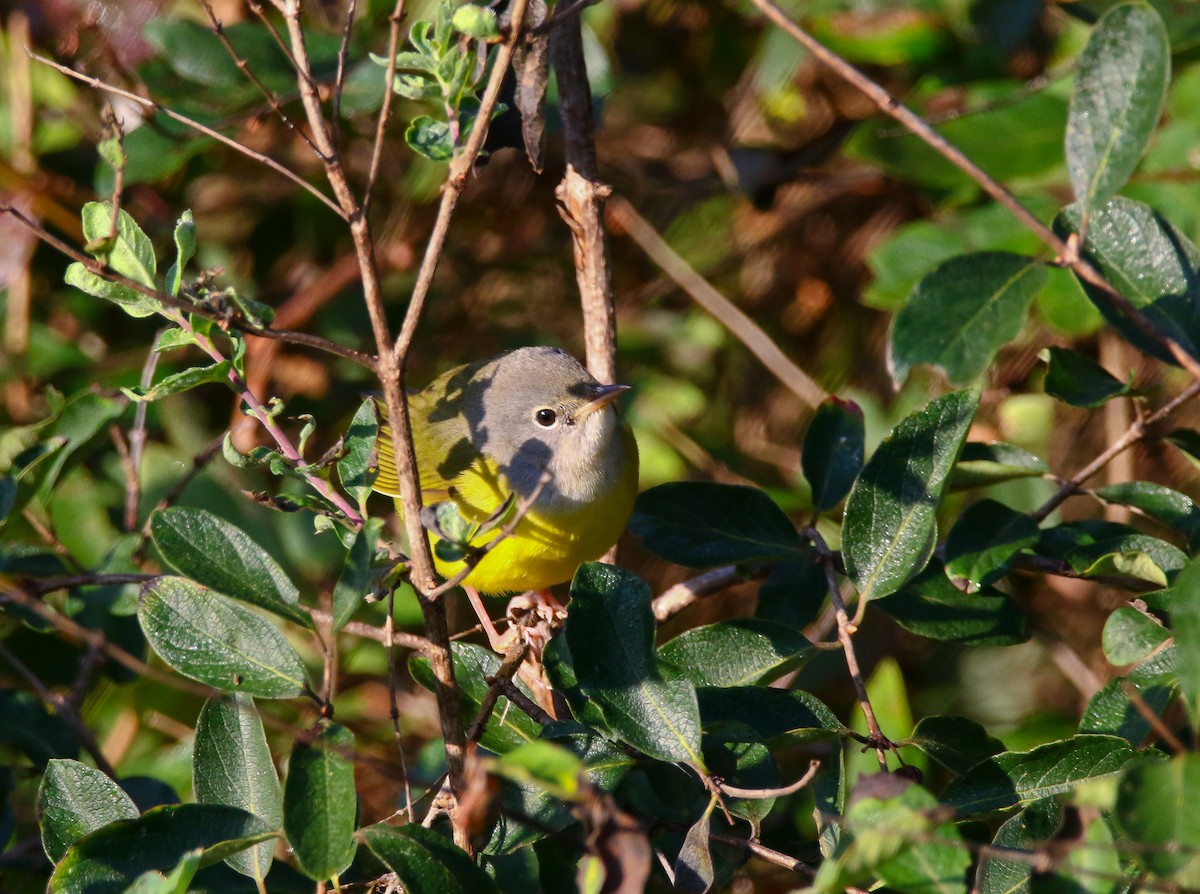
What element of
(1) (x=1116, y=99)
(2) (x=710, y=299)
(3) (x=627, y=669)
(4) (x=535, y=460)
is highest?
(1) (x=1116, y=99)

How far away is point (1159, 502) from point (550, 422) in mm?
1509

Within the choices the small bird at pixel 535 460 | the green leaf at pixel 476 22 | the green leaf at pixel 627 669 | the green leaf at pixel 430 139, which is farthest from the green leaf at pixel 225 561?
the small bird at pixel 535 460

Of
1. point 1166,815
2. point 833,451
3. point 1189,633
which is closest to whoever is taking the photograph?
point 1166,815

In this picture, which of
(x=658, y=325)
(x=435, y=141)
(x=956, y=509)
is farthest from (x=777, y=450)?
(x=435, y=141)

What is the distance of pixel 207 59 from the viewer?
3256 mm

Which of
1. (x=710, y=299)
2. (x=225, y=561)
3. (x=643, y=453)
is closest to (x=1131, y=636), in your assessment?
(x=225, y=561)

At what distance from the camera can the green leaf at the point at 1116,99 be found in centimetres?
193

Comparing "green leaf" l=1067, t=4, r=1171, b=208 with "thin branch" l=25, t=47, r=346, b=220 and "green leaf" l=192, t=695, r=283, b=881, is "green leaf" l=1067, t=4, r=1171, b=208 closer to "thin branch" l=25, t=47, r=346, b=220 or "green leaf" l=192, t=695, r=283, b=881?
"thin branch" l=25, t=47, r=346, b=220

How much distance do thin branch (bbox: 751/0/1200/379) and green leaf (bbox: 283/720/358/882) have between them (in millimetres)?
1171

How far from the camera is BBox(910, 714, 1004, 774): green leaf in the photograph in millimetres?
1781

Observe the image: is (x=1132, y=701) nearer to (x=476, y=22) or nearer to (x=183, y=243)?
(x=476, y=22)

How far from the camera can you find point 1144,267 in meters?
2.01

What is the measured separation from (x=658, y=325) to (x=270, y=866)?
339cm

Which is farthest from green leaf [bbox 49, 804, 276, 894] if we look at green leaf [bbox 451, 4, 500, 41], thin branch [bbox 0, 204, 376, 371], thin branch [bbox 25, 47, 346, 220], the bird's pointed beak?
the bird's pointed beak
